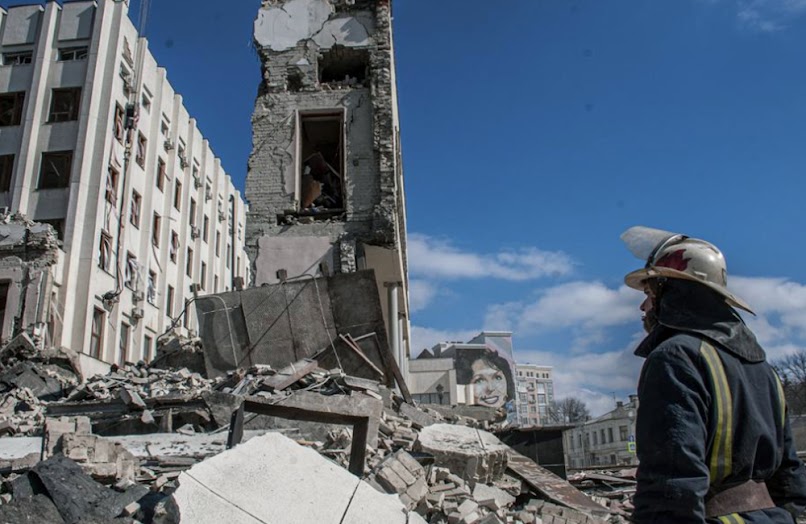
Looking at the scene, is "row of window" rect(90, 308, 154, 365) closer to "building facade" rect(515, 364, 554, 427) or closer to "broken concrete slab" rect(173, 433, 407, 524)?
"broken concrete slab" rect(173, 433, 407, 524)

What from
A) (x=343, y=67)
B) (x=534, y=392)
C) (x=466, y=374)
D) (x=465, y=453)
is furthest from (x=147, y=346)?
(x=534, y=392)

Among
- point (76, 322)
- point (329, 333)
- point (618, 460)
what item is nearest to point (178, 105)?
point (76, 322)

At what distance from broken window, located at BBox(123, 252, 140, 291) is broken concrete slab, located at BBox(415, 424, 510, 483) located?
21140 millimetres

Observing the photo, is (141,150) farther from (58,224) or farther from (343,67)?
(343,67)

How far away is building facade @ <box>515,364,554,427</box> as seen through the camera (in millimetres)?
98312

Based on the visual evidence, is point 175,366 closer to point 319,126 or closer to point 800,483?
point 319,126

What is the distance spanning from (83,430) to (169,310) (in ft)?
78.0

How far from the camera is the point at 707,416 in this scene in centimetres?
195

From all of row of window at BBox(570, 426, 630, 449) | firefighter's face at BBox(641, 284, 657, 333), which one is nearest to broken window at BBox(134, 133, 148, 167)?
firefighter's face at BBox(641, 284, 657, 333)

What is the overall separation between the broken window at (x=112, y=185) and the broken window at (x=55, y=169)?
138 centimetres

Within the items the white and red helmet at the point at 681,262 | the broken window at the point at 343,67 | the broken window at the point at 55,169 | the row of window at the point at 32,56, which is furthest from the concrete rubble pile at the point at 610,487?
the row of window at the point at 32,56

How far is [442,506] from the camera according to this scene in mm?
5789

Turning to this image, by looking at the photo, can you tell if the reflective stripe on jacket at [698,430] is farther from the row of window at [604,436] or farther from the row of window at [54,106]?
the row of window at [604,436]

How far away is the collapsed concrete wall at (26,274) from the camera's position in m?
20.3
